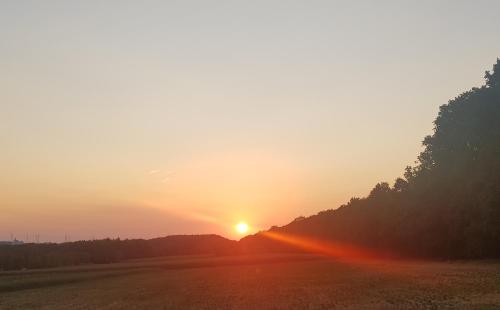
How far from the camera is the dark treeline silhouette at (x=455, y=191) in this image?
2685 inches

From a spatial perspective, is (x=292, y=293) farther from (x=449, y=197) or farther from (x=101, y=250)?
(x=101, y=250)

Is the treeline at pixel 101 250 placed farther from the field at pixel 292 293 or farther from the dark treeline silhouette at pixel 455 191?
the dark treeline silhouette at pixel 455 191

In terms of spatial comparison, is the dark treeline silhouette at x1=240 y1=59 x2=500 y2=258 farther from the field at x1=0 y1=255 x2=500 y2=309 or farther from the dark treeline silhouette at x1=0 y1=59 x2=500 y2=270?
the field at x1=0 y1=255 x2=500 y2=309

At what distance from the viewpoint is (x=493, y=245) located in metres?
68.9

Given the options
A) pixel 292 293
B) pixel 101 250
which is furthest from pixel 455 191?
pixel 101 250

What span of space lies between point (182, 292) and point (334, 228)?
86914mm

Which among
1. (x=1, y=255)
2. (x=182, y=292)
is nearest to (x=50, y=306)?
(x=182, y=292)

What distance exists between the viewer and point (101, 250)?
14450 cm

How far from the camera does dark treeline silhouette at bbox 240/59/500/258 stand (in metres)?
68.2

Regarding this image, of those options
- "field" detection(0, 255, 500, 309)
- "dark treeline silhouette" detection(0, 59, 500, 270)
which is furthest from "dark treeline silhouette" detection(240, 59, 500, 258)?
"field" detection(0, 255, 500, 309)

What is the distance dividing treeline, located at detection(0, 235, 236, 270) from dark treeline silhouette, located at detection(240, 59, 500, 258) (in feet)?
248

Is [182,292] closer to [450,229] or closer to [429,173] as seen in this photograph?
[450,229]

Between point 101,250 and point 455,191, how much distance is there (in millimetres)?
103227

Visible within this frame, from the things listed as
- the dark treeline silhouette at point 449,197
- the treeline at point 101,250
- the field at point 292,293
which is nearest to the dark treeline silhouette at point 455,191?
the dark treeline silhouette at point 449,197
